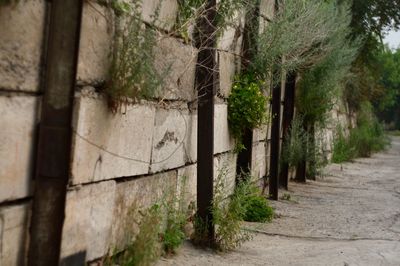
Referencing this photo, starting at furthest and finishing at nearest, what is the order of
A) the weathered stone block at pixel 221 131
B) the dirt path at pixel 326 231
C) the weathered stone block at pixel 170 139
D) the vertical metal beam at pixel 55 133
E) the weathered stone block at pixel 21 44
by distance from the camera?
the weathered stone block at pixel 221 131 < the dirt path at pixel 326 231 < the weathered stone block at pixel 170 139 < the vertical metal beam at pixel 55 133 < the weathered stone block at pixel 21 44

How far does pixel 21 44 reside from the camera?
112 inches

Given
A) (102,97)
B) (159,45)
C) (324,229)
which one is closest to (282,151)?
(324,229)

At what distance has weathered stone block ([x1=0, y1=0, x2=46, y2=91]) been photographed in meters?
2.74

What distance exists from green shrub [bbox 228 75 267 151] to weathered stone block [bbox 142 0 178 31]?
1.94 m

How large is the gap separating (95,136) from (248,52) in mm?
3690

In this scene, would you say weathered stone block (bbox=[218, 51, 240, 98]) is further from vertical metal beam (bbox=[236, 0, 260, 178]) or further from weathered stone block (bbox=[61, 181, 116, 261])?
weathered stone block (bbox=[61, 181, 116, 261])

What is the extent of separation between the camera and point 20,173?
293 cm

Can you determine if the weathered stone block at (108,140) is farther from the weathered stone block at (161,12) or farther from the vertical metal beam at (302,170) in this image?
the vertical metal beam at (302,170)

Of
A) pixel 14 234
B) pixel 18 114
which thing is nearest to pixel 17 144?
pixel 18 114

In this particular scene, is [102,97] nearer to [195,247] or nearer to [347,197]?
[195,247]

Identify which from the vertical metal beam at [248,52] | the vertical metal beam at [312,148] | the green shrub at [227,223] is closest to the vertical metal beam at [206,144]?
the green shrub at [227,223]

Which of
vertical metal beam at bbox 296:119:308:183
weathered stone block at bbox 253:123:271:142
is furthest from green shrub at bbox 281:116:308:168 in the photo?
weathered stone block at bbox 253:123:271:142

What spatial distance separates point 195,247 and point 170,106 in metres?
1.19

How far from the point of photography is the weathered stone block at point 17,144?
9.16ft
